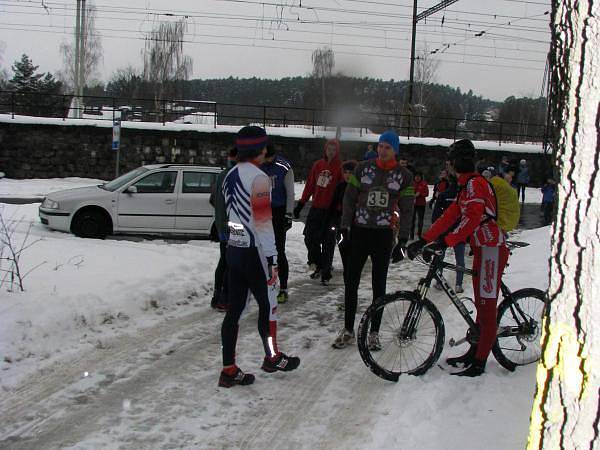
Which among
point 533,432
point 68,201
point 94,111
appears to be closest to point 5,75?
point 94,111

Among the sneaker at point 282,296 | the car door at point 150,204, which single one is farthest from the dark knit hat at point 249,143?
the car door at point 150,204

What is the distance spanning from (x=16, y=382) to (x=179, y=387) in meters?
1.20

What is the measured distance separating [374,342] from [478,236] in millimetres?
1236

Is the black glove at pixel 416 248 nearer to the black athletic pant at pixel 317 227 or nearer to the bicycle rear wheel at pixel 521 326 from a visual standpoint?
the bicycle rear wheel at pixel 521 326

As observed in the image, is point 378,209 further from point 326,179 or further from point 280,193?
point 326,179

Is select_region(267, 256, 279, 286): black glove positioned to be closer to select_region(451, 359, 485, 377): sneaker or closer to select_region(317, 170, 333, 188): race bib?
select_region(451, 359, 485, 377): sneaker

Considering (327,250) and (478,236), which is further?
(327,250)

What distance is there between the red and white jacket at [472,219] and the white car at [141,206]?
768 centimetres

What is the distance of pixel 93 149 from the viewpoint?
83.3 ft

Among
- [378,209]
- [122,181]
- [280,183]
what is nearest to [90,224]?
[122,181]

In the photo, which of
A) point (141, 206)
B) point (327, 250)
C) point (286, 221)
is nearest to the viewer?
point (286, 221)

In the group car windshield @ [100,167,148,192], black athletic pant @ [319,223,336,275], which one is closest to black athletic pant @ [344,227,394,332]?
black athletic pant @ [319,223,336,275]

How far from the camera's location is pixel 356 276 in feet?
17.1

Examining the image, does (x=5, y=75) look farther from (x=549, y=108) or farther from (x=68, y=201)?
(x=549, y=108)
